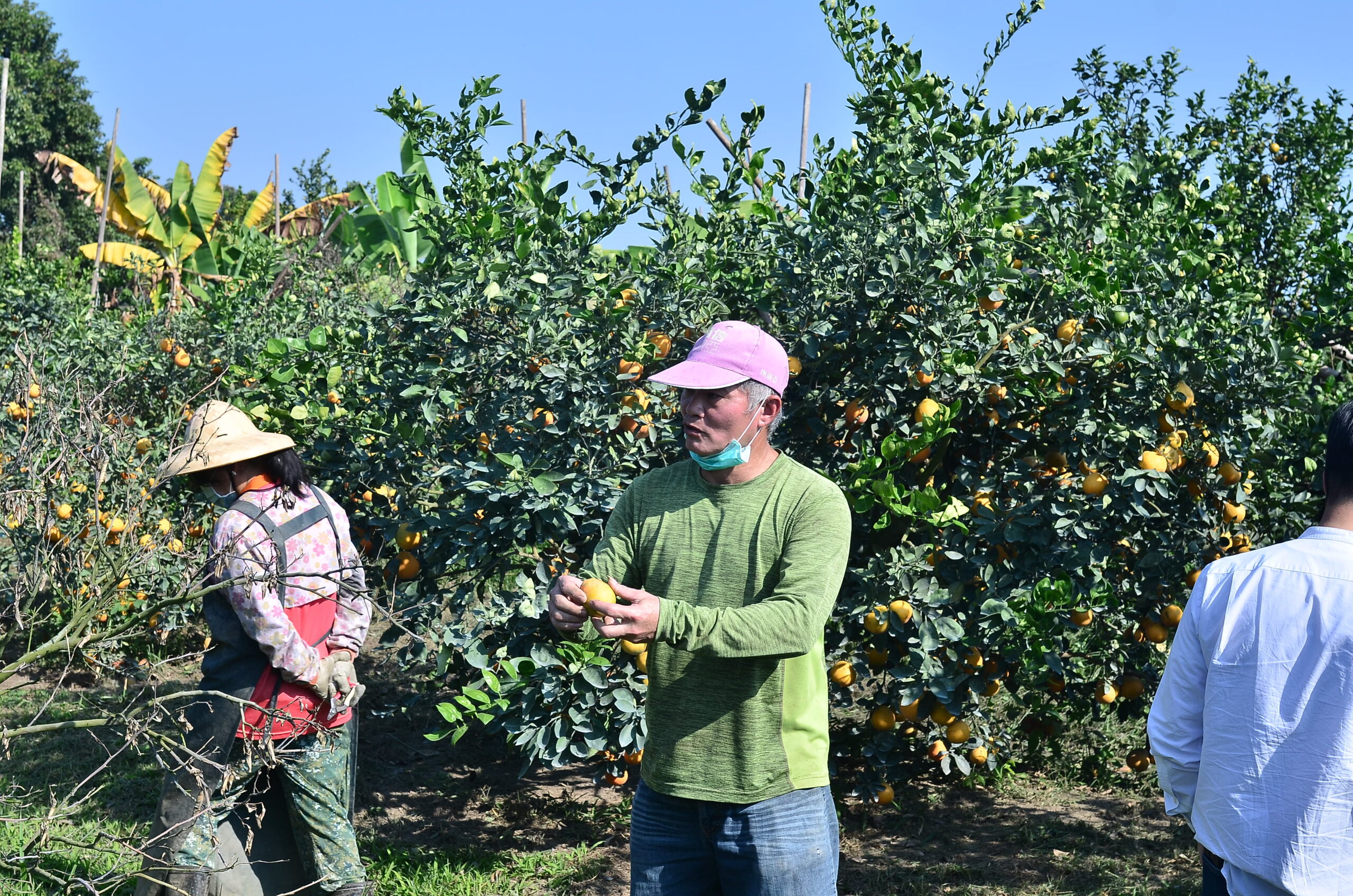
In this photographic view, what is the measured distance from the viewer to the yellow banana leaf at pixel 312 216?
1762 cm

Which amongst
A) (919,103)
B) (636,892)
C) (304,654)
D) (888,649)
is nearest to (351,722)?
(304,654)

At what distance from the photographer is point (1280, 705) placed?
174 centimetres

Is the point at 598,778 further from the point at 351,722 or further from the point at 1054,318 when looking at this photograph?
the point at 1054,318

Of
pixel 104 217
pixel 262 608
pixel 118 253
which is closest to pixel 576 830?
pixel 262 608

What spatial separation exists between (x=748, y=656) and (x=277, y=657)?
5.10ft

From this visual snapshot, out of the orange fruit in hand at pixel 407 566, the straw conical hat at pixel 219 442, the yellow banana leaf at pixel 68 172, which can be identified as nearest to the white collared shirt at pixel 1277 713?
the straw conical hat at pixel 219 442

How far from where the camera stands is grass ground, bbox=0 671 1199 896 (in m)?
3.73

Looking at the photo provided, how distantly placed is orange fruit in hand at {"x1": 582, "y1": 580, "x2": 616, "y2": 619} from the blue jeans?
0.42 metres

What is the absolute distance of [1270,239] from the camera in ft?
19.3

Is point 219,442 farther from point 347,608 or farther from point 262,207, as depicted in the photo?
point 262,207

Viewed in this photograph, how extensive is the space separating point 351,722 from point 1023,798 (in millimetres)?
2584

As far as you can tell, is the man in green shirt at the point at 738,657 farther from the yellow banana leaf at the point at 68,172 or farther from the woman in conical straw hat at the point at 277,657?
the yellow banana leaf at the point at 68,172

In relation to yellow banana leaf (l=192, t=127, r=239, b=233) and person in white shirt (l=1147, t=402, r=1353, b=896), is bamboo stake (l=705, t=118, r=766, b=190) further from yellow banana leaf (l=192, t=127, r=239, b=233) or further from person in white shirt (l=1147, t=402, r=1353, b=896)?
yellow banana leaf (l=192, t=127, r=239, b=233)

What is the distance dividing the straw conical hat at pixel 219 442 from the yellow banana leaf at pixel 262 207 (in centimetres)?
1449
